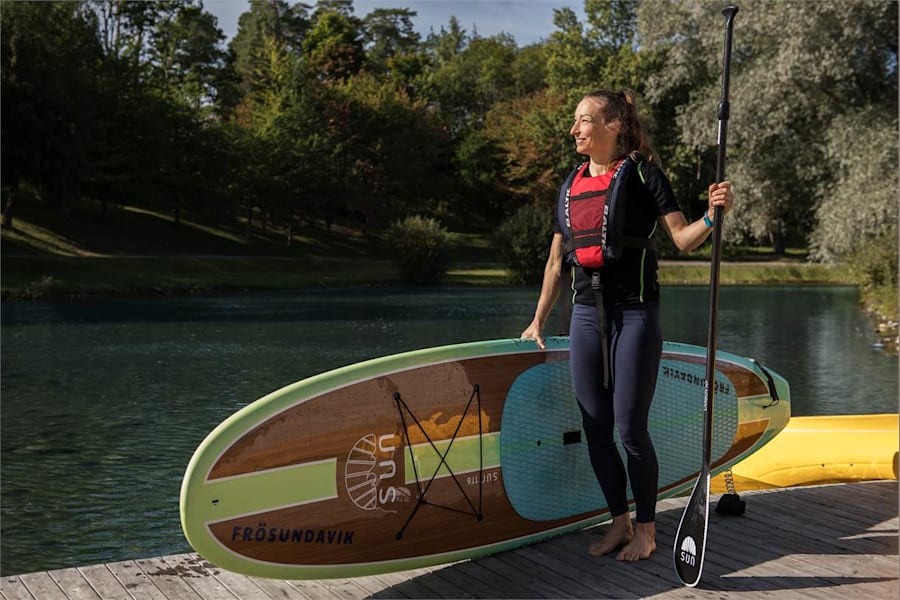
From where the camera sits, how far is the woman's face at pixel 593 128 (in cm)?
396

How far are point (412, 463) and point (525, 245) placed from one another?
30314mm

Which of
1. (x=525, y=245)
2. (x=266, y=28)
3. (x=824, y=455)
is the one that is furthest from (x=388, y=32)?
(x=824, y=455)

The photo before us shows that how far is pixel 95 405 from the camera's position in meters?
12.2

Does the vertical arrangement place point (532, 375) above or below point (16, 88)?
below

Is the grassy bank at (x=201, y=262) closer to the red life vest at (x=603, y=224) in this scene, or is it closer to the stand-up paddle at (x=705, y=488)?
the red life vest at (x=603, y=224)

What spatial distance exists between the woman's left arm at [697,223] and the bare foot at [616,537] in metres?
1.17

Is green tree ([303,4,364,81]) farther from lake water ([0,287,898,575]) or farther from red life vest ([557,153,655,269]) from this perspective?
red life vest ([557,153,655,269])

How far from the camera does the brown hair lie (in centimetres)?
396

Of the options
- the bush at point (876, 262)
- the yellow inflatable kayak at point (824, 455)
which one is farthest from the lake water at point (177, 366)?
the yellow inflatable kayak at point (824, 455)

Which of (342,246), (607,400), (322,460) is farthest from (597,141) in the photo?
(342,246)

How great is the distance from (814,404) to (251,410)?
1010 cm

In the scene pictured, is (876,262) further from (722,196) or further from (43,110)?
(43,110)

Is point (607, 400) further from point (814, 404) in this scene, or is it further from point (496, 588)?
point (814, 404)

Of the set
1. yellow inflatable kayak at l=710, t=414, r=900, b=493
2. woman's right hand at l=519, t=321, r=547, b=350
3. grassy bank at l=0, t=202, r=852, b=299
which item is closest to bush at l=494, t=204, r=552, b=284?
grassy bank at l=0, t=202, r=852, b=299
